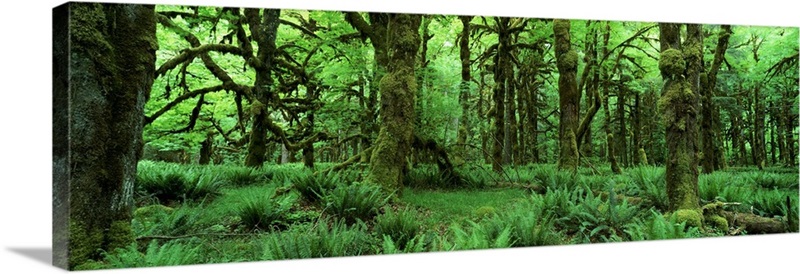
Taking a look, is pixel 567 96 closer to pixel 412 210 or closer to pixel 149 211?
pixel 412 210

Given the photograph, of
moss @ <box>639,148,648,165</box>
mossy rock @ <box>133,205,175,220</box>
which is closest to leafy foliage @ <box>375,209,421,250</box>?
mossy rock @ <box>133,205,175,220</box>

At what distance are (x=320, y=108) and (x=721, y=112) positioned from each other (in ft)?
17.5

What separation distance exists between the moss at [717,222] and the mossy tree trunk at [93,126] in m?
6.63

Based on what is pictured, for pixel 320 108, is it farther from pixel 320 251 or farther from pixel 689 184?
pixel 689 184

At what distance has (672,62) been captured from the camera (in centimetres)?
827

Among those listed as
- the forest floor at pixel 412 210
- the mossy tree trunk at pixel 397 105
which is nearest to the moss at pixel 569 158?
the forest floor at pixel 412 210

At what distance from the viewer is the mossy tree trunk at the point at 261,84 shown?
7203mm

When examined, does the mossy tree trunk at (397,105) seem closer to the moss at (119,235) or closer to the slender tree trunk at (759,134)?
the moss at (119,235)

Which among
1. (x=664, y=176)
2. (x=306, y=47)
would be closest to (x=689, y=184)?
(x=664, y=176)

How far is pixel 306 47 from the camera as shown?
749 centimetres

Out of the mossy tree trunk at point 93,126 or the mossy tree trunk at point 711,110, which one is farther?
the mossy tree trunk at point 711,110

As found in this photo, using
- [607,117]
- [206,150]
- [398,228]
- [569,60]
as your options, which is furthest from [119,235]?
[607,117]

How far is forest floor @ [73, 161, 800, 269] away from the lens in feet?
21.5

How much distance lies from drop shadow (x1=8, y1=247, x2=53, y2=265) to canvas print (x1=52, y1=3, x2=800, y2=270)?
37 cm
